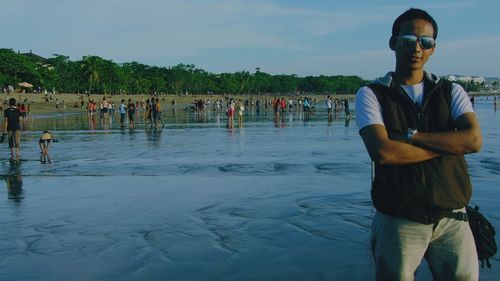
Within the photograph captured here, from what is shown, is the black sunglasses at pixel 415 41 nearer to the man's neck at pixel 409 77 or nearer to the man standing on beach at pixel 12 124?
the man's neck at pixel 409 77

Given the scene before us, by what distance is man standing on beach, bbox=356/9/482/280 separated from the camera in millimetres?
2977

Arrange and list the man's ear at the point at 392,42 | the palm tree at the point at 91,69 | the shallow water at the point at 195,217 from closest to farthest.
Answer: the man's ear at the point at 392,42
the shallow water at the point at 195,217
the palm tree at the point at 91,69

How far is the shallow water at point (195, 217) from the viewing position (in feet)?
18.7

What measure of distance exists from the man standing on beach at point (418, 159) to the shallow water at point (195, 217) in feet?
7.64

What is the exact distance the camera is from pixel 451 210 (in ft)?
9.86

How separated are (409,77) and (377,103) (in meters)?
0.26

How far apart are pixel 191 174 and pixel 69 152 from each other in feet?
24.2

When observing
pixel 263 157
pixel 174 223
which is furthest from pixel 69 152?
pixel 174 223

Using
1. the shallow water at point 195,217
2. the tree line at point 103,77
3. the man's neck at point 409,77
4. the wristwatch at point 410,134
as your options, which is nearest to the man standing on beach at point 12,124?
the shallow water at point 195,217

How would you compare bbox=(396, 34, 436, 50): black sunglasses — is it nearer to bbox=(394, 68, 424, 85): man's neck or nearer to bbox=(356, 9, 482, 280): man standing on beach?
bbox=(356, 9, 482, 280): man standing on beach

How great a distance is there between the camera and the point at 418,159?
9.78 feet

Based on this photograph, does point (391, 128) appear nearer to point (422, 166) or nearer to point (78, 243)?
point (422, 166)

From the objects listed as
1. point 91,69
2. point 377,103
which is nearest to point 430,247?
point 377,103

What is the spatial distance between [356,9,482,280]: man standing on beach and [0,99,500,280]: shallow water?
2.33 m
